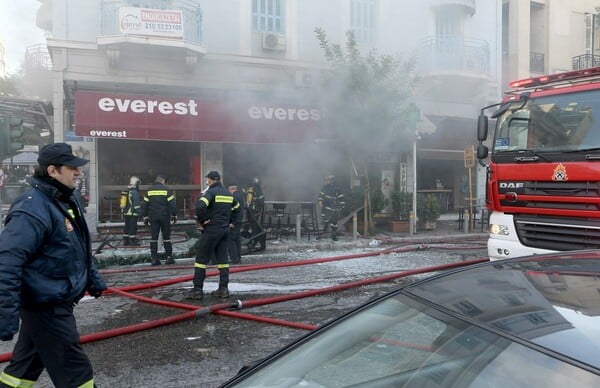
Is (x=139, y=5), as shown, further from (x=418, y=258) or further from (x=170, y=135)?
(x=418, y=258)

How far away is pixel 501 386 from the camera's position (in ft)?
3.90

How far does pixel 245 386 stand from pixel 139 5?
37.6 feet

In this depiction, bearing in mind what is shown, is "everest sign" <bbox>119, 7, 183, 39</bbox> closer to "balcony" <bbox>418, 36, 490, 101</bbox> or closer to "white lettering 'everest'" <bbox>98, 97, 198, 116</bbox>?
"white lettering 'everest'" <bbox>98, 97, 198, 116</bbox>

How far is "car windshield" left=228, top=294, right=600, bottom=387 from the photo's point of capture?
1284 millimetres

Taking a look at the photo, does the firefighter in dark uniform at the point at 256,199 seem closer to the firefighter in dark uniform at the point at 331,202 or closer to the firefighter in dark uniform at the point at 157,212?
the firefighter in dark uniform at the point at 331,202

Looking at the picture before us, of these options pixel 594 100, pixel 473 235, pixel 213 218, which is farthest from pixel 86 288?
pixel 473 235

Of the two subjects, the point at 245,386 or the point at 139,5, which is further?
the point at 139,5

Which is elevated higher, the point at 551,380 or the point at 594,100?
the point at 594,100

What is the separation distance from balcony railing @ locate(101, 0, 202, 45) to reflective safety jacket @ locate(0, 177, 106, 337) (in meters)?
9.71

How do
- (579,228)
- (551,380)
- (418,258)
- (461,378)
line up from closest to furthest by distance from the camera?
(551,380) < (461,378) < (579,228) < (418,258)

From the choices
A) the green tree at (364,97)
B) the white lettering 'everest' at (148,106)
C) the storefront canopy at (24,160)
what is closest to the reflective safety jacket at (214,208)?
the white lettering 'everest' at (148,106)

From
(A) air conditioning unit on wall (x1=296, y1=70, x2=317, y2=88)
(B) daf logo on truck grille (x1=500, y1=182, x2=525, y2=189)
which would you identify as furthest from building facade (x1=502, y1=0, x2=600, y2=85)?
(B) daf logo on truck grille (x1=500, y1=182, x2=525, y2=189)

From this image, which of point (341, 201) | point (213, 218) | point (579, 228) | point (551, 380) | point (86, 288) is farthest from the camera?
point (341, 201)

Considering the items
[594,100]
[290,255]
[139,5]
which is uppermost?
[139,5]
